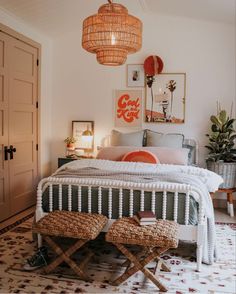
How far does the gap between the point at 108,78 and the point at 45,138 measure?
1351 mm

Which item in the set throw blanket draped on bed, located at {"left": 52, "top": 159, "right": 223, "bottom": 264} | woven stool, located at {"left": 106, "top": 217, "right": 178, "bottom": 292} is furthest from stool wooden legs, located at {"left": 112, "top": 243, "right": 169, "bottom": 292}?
throw blanket draped on bed, located at {"left": 52, "top": 159, "right": 223, "bottom": 264}

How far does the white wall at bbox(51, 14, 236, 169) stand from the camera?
486 cm

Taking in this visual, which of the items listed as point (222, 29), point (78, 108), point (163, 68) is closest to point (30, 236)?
point (78, 108)

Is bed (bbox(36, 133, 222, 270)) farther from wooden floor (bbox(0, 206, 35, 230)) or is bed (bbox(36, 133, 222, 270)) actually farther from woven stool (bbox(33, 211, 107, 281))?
wooden floor (bbox(0, 206, 35, 230))

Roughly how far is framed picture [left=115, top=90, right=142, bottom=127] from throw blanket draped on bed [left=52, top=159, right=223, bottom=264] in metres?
1.33

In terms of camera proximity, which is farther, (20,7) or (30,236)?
(20,7)

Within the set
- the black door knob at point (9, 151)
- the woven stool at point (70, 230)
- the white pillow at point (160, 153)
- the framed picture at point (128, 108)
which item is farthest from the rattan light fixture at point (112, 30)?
the framed picture at point (128, 108)

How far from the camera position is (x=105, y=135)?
527 cm

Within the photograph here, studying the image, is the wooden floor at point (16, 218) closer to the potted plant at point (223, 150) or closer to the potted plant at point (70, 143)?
the potted plant at point (70, 143)

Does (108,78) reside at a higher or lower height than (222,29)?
lower

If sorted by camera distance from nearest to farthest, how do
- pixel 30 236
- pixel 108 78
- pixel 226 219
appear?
pixel 30 236 → pixel 226 219 → pixel 108 78

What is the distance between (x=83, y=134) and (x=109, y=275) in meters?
2.76

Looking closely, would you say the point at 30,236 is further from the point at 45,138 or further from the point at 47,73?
the point at 47,73

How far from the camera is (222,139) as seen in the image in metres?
4.61
